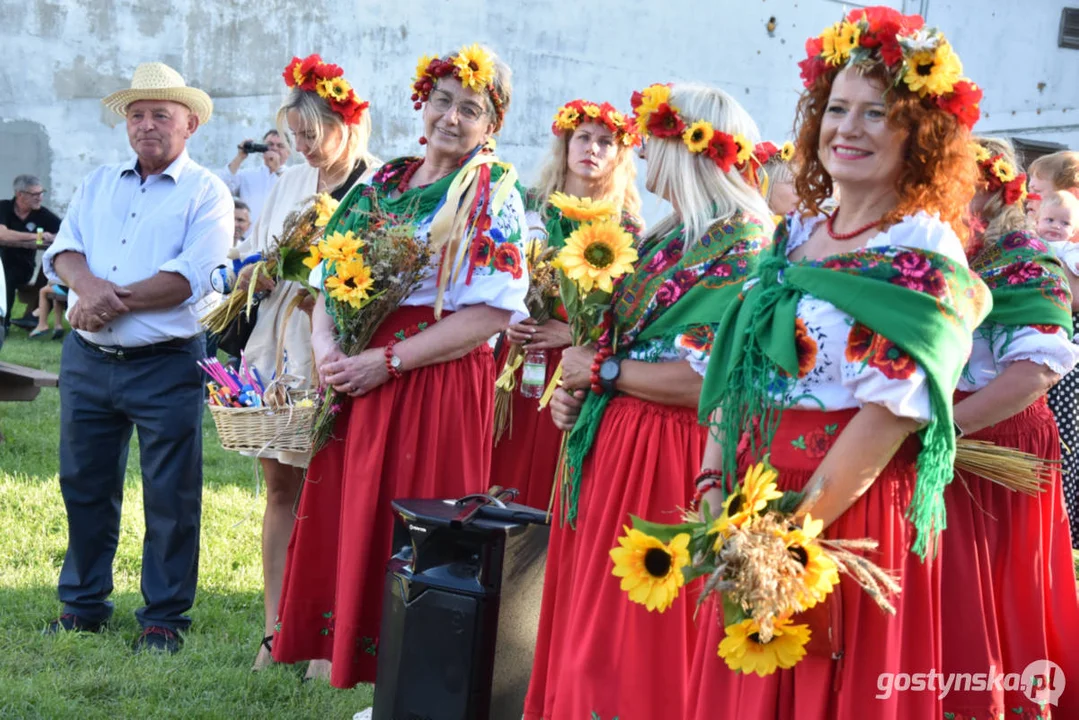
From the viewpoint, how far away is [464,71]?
14.3 feet

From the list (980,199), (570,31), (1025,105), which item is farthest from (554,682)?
(1025,105)

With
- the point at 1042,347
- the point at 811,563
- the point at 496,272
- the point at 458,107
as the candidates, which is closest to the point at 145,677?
the point at 496,272

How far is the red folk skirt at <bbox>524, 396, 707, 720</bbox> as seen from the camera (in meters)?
3.39

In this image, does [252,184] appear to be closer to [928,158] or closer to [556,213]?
[556,213]

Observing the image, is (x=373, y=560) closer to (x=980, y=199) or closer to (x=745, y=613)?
(x=745, y=613)

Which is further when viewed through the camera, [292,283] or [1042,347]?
[292,283]

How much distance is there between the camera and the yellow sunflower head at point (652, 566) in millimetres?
2508

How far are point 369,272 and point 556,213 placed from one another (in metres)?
1.53

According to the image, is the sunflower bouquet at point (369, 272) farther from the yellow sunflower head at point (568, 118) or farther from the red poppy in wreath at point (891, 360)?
the red poppy in wreath at point (891, 360)

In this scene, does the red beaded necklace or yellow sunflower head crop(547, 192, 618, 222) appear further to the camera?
yellow sunflower head crop(547, 192, 618, 222)

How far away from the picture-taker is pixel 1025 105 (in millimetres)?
19609

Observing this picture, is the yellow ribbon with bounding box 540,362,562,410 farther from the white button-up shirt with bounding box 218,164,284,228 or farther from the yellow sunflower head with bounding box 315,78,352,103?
the white button-up shirt with bounding box 218,164,284,228

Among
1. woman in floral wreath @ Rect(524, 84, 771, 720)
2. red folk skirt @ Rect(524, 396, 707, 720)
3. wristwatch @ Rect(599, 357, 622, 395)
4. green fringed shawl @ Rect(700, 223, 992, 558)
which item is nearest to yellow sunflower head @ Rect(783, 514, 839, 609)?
green fringed shawl @ Rect(700, 223, 992, 558)

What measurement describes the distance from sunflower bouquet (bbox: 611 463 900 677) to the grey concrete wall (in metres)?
13.3
